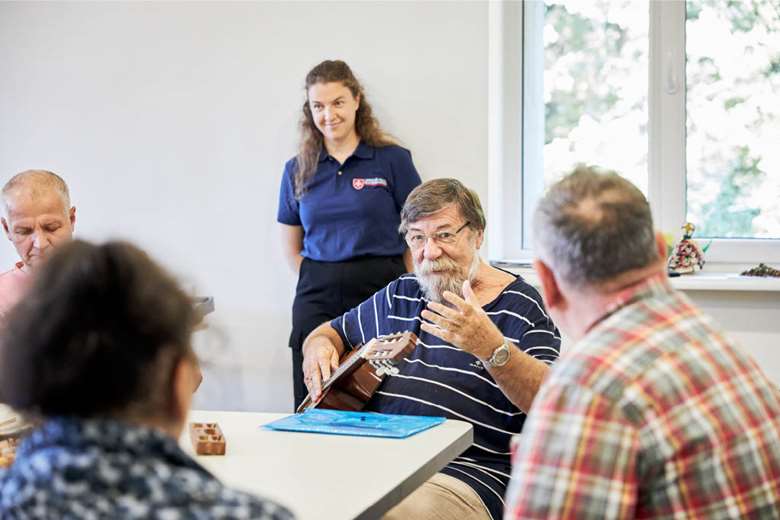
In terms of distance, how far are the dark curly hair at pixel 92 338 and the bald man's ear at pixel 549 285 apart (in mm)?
539

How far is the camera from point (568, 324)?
141 cm

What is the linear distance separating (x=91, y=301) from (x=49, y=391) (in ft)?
0.32

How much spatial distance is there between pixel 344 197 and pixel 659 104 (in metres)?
1.23

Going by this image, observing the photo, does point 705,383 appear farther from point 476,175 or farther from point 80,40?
point 80,40

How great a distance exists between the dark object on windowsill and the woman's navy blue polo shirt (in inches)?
49.0

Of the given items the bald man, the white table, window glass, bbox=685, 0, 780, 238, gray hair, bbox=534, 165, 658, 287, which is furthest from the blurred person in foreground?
window glass, bbox=685, 0, 780, 238

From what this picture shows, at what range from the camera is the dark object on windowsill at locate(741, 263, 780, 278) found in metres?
3.66

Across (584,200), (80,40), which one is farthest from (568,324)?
(80,40)

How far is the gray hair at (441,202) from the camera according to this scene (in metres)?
2.66

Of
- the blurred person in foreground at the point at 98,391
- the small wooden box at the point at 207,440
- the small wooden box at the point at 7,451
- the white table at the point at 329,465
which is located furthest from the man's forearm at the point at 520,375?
the blurred person in foreground at the point at 98,391

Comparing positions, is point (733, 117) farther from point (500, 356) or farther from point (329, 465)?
point (329, 465)

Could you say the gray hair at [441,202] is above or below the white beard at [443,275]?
above

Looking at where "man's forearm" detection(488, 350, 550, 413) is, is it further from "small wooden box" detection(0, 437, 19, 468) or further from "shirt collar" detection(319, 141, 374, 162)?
"shirt collar" detection(319, 141, 374, 162)

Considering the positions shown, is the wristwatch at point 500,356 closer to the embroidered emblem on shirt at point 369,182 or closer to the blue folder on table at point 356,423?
the blue folder on table at point 356,423
